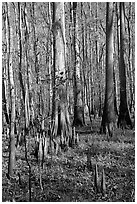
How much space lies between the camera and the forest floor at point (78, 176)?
4879 millimetres

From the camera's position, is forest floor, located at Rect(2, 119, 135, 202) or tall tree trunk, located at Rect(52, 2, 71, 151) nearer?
forest floor, located at Rect(2, 119, 135, 202)

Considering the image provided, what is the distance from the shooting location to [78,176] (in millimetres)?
5781

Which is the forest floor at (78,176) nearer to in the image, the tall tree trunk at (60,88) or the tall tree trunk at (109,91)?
the tall tree trunk at (60,88)

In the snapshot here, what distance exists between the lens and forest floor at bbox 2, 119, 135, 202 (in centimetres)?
488

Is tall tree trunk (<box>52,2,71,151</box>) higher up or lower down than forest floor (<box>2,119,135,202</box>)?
higher up

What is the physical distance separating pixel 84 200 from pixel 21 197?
1002 millimetres

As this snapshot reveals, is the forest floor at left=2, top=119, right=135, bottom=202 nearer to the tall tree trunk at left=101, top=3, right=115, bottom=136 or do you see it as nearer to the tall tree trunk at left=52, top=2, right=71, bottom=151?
the tall tree trunk at left=52, top=2, right=71, bottom=151

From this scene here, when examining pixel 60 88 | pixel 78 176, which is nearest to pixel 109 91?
pixel 60 88

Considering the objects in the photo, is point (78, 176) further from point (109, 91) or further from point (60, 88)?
point (109, 91)

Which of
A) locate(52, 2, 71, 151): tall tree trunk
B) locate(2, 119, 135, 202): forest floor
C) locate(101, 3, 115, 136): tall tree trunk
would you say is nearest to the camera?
locate(2, 119, 135, 202): forest floor

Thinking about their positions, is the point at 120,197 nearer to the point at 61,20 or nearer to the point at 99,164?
the point at 99,164

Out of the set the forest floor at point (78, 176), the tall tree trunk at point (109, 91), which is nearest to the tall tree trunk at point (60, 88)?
the forest floor at point (78, 176)

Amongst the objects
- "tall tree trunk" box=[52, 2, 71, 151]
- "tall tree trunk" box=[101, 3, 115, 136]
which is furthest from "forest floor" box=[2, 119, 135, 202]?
"tall tree trunk" box=[101, 3, 115, 136]

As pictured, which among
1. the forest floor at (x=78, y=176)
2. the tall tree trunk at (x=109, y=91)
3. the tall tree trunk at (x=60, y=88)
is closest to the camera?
the forest floor at (x=78, y=176)
